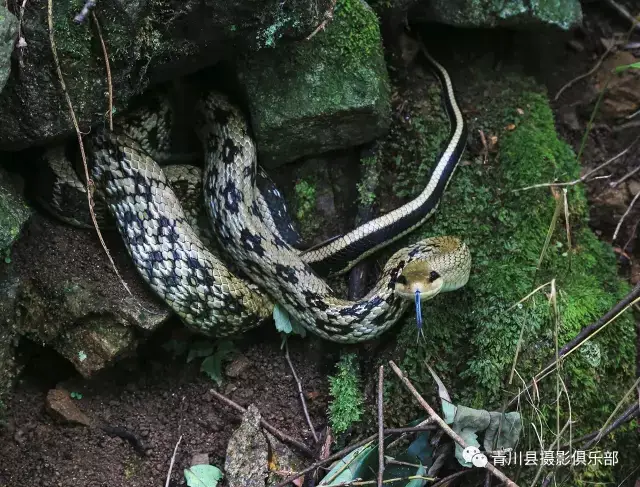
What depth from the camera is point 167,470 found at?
3541 mm

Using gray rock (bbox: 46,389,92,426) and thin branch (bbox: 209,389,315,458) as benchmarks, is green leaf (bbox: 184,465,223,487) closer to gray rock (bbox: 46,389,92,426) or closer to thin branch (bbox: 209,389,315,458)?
thin branch (bbox: 209,389,315,458)

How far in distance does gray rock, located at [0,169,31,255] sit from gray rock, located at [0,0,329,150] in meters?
0.23

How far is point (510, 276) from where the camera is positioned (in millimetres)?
3727

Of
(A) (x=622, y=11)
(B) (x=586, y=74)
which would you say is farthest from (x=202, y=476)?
(A) (x=622, y=11)

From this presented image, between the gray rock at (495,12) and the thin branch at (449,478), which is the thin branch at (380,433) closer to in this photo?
the thin branch at (449,478)

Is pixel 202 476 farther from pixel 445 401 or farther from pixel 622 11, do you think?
pixel 622 11

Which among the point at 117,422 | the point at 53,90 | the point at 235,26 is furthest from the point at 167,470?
the point at 235,26

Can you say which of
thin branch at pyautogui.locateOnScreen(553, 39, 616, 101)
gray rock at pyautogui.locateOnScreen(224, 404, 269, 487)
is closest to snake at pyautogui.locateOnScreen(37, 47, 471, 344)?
gray rock at pyautogui.locateOnScreen(224, 404, 269, 487)

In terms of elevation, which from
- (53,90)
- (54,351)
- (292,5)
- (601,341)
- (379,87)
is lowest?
(601,341)

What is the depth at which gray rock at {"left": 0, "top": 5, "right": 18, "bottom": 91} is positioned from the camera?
2.53 meters

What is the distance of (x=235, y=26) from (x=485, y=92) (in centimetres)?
218

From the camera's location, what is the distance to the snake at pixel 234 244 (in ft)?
11.4

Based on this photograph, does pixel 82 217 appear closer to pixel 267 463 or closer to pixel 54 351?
pixel 54 351

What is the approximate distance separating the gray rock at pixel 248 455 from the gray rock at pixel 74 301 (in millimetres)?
784
